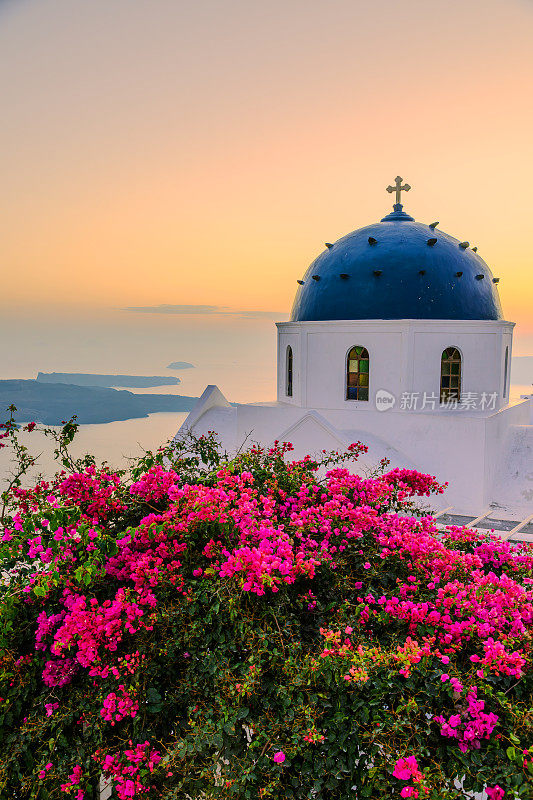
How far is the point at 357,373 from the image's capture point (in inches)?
462

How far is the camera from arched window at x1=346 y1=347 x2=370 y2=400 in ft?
38.1

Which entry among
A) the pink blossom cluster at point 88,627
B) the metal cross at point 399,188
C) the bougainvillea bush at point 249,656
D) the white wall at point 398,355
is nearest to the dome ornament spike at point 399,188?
the metal cross at point 399,188

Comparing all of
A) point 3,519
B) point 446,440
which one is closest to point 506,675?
point 3,519

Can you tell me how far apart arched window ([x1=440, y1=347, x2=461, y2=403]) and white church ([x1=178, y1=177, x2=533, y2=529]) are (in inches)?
0.9

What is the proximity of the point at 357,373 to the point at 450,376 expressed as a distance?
2016mm

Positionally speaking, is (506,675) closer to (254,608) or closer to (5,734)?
(254,608)

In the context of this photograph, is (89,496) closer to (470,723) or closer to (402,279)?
(470,723)

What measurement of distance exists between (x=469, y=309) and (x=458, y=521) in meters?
4.56

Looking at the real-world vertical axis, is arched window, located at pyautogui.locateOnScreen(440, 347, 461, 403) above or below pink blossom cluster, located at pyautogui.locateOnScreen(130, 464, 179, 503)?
above

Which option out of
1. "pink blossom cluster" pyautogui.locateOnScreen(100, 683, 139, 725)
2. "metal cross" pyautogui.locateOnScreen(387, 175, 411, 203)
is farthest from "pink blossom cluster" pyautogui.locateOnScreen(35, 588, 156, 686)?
"metal cross" pyautogui.locateOnScreen(387, 175, 411, 203)

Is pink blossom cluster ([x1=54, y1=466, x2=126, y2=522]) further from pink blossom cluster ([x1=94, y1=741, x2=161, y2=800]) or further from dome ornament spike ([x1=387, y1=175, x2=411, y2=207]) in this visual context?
dome ornament spike ([x1=387, y1=175, x2=411, y2=207])

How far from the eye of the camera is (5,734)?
340 centimetres

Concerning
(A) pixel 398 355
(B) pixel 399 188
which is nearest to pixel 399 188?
(B) pixel 399 188

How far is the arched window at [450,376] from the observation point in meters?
11.4
